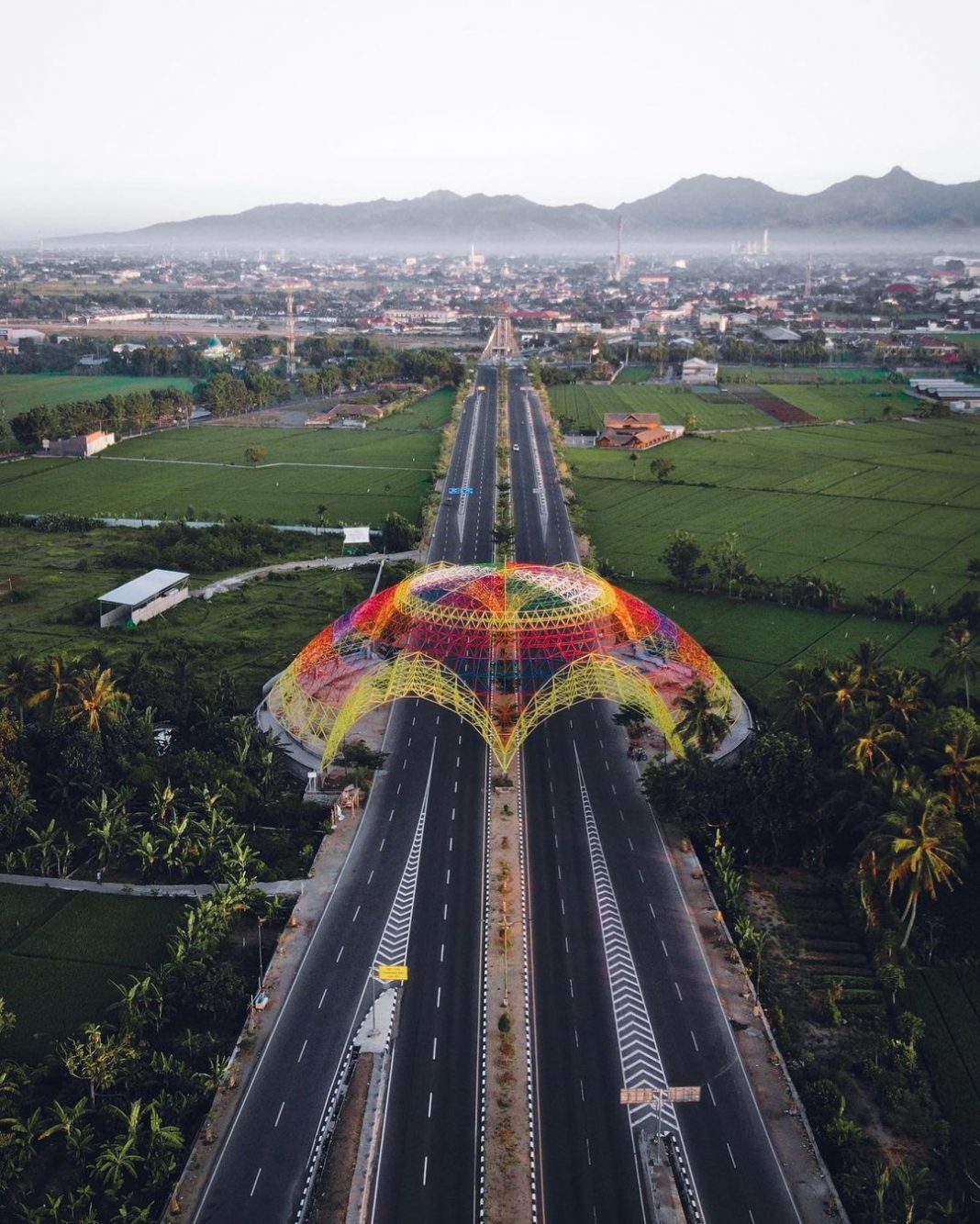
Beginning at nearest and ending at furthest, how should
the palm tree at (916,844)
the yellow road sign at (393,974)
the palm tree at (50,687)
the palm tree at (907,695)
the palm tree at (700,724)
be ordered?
the yellow road sign at (393,974), the palm tree at (916,844), the palm tree at (907,695), the palm tree at (700,724), the palm tree at (50,687)

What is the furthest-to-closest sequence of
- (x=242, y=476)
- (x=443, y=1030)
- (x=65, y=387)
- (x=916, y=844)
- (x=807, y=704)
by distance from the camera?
(x=65, y=387) → (x=242, y=476) → (x=807, y=704) → (x=916, y=844) → (x=443, y=1030)

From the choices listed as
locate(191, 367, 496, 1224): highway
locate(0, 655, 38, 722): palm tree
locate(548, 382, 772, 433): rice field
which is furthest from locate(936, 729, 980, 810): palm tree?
locate(548, 382, 772, 433): rice field

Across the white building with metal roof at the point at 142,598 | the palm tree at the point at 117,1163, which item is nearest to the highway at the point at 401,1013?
the palm tree at the point at 117,1163

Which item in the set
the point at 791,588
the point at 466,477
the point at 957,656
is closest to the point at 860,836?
the point at 957,656

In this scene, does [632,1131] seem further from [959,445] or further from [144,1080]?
[959,445]

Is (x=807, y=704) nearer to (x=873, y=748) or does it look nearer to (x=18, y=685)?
(x=873, y=748)

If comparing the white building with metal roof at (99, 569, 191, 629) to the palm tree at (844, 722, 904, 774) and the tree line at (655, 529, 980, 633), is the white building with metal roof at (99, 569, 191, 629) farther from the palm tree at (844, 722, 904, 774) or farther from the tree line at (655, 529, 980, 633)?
the palm tree at (844, 722, 904, 774)

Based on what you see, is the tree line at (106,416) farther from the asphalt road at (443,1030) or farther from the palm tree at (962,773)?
the palm tree at (962,773)

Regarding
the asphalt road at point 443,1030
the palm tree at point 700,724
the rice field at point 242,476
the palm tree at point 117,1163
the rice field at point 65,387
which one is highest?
the palm tree at point 700,724
